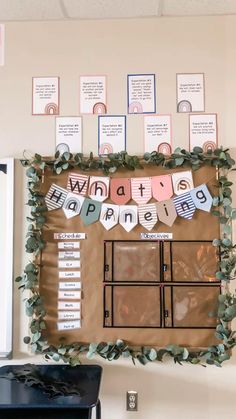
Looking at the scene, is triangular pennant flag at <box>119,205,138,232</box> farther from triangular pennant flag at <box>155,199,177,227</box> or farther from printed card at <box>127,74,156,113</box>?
printed card at <box>127,74,156,113</box>

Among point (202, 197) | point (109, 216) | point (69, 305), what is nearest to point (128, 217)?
point (109, 216)

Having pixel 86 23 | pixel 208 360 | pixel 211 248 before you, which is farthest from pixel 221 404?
pixel 86 23

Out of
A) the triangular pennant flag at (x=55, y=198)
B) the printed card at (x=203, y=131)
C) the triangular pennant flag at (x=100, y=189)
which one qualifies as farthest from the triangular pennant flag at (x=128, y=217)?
the printed card at (x=203, y=131)

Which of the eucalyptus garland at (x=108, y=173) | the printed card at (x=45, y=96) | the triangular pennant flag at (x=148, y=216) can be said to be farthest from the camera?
the printed card at (x=45, y=96)

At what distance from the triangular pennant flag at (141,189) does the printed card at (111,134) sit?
208 millimetres

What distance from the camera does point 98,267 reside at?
2121 millimetres

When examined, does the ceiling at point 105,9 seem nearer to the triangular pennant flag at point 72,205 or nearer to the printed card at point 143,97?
the printed card at point 143,97

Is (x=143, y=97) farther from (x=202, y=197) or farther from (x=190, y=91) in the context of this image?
(x=202, y=197)

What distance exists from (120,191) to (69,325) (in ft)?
2.58

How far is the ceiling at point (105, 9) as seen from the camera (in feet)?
6.89

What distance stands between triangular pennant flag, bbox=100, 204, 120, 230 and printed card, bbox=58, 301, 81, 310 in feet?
1.47

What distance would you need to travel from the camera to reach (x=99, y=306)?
6.89 feet

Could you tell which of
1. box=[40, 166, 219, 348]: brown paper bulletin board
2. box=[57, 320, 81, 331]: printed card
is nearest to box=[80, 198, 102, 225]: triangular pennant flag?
box=[40, 166, 219, 348]: brown paper bulletin board

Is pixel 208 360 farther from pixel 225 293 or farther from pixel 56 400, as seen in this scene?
pixel 56 400
